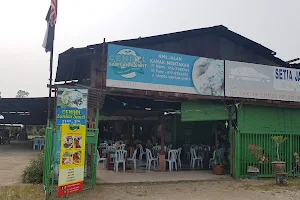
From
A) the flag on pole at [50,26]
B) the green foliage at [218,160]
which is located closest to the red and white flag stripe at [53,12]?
the flag on pole at [50,26]

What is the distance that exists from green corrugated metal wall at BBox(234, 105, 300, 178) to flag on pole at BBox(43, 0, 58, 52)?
6.26 meters

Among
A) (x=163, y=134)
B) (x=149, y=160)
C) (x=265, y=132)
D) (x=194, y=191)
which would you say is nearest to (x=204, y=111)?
(x=163, y=134)

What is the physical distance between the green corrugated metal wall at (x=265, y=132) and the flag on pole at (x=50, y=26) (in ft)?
20.5

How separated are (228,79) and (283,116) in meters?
2.52

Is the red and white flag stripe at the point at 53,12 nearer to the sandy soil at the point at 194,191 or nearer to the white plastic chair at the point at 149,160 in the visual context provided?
the sandy soil at the point at 194,191

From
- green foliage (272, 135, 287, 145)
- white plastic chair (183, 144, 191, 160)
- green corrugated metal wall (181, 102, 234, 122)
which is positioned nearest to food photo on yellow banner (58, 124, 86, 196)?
green corrugated metal wall (181, 102, 234, 122)

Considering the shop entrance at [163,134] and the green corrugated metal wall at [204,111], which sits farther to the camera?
the shop entrance at [163,134]

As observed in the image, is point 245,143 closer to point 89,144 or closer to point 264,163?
point 264,163

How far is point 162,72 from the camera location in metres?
9.65

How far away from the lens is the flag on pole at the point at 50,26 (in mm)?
7406

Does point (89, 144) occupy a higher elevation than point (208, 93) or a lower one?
lower

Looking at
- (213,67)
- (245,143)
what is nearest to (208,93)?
(213,67)

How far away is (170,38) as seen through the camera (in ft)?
39.6

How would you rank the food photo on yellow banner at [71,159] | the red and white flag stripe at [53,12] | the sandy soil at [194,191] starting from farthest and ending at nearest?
the red and white flag stripe at [53,12] < the sandy soil at [194,191] < the food photo on yellow banner at [71,159]
